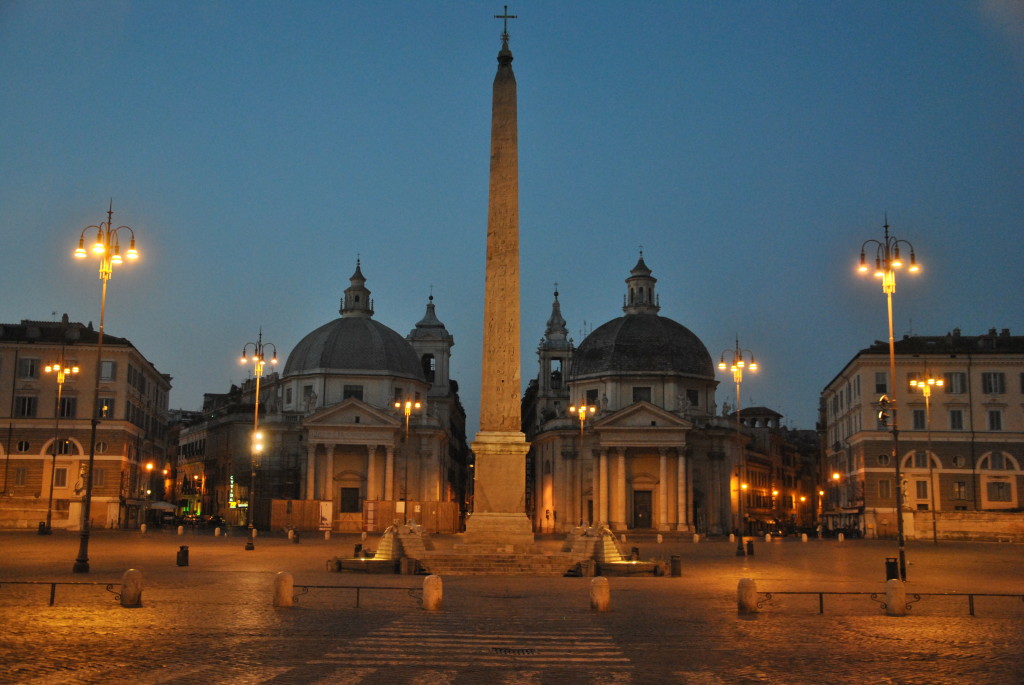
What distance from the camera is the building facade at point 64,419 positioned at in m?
65.7

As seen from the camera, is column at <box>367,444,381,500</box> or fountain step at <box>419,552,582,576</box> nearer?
fountain step at <box>419,552,582,576</box>

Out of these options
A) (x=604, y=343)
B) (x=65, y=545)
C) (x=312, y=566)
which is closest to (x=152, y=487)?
A: (x=604, y=343)

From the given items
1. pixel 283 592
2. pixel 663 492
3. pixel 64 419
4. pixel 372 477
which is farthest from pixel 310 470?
pixel 283 592

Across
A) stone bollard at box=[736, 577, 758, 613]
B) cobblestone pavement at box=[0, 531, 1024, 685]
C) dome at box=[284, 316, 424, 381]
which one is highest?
dome at box=[284, 316, 424, 381]

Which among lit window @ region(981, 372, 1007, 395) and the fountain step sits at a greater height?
lit window @ region(981, 372, 1007, 395)

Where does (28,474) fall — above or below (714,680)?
above

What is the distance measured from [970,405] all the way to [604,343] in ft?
84.7

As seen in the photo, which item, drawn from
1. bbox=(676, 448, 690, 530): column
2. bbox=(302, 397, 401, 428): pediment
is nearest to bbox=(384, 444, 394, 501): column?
bbox=(302, 397, 401, 428): pediment

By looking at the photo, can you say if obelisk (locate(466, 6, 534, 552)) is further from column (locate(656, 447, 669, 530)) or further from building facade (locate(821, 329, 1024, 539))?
column (locate(656, 447, 669, 530))

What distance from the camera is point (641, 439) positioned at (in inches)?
2886

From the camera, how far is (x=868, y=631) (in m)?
17.3

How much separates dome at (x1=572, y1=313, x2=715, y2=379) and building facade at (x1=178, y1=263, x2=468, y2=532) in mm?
12898

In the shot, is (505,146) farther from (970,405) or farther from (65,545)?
(970,405)

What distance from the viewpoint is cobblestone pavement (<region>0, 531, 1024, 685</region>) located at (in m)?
13.1
